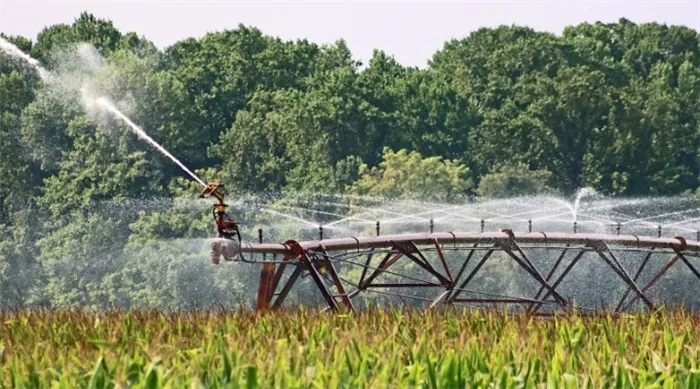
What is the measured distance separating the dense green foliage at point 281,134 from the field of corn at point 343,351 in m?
74.9

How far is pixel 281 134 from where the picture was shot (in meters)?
120

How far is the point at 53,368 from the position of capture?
61.6ft

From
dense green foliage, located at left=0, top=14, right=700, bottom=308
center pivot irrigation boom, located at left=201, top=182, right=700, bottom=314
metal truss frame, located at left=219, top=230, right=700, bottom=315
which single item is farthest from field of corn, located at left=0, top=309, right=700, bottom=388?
dense green foliage, located at left=0, top=14, right=700, bottom=308

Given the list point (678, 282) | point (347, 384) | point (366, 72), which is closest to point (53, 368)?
point (347, 384)

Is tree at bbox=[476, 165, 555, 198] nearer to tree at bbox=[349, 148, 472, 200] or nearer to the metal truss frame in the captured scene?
tree at bbox=[349, 148, 472, 200]

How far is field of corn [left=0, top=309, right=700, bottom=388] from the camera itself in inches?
713

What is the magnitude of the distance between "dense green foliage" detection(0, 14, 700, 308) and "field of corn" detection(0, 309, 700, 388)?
2951 inches

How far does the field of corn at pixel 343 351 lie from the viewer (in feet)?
59.4

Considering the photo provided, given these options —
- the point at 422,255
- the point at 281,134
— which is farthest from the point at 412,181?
the point at 422,255

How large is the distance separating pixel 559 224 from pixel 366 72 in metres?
25.2

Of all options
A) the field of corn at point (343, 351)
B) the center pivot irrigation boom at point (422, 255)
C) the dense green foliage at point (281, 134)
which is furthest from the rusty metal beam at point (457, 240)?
the dense green foliage at point (281, 134)

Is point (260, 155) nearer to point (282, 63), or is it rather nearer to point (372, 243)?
point (282, 63)

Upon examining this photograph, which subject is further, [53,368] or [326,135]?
[326,135]

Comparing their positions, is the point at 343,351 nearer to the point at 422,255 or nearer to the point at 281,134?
the point at 422,255
